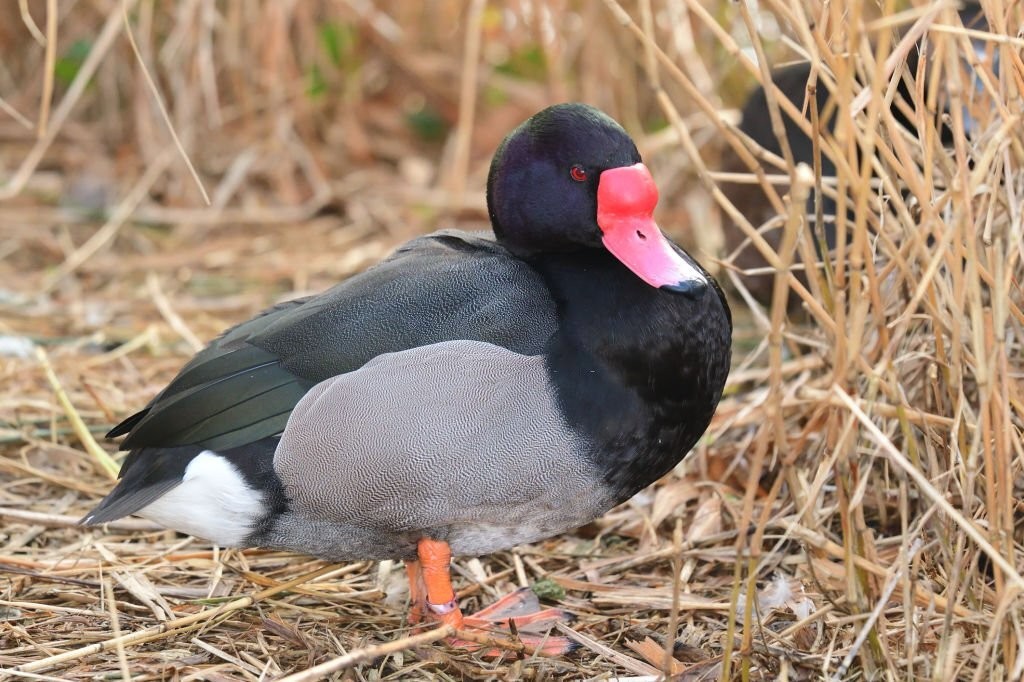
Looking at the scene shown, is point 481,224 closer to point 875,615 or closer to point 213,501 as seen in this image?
point 213,501

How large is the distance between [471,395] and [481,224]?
3203mm

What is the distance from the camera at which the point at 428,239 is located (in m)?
2.97

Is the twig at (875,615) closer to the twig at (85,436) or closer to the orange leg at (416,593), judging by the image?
the orange leg at (416,593)

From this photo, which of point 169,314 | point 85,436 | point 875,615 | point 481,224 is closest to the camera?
point 875,615

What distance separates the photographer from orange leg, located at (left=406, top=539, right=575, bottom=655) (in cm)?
264

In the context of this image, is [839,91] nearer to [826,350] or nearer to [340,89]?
[826,350]

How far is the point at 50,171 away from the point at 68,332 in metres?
2.00

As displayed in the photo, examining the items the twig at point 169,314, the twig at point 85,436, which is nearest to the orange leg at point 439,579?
the twig at point 85,436

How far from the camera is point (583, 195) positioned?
2688 mm

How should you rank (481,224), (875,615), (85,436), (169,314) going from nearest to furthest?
(875,615) < (85,436) < (169,314) < (481,224)

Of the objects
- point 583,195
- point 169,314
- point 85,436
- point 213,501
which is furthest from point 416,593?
point 169,314

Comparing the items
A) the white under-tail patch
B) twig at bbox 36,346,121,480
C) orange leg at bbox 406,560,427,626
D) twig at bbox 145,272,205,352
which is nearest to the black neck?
orange leg at bbox 406,560,427,626

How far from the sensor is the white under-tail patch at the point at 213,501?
2621mm

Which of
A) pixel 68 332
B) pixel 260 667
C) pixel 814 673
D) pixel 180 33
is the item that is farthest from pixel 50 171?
pixel 814 673
